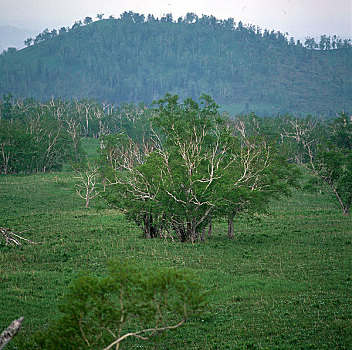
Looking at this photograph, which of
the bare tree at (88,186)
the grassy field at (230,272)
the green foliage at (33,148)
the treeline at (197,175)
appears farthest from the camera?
the green foliage at (33,148)

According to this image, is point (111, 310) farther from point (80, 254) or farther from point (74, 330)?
point (80, 254)

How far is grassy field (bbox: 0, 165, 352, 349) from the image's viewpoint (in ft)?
54.5

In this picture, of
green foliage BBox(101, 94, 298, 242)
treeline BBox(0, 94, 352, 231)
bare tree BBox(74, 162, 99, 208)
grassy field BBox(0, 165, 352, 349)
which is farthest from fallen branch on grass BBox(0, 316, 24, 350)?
bare tree BBox(74, 162, 99, 208)

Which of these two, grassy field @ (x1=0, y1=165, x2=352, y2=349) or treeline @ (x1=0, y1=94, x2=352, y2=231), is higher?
treeline @ (x1=0, y1=94, x2=352, y2=231)

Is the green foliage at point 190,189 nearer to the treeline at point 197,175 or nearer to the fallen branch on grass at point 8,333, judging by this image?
the treeline at point 197,175

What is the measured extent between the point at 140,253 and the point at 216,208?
7329 millimetres

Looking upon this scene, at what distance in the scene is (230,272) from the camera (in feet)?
84.2

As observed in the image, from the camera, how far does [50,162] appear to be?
91562mm

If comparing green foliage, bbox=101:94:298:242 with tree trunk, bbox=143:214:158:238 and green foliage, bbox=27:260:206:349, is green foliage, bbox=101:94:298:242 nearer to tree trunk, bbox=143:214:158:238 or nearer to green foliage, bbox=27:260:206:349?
tree trunk, bbox=143:214:158:238

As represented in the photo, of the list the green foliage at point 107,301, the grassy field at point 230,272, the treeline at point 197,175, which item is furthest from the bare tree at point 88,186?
the green foliage at point 107,301

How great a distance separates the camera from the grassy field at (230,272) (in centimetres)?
1661

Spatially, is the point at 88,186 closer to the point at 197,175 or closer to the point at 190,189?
the point at 190,189

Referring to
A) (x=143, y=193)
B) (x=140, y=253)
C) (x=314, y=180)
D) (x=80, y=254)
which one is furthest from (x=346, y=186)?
(x=80, y=254)

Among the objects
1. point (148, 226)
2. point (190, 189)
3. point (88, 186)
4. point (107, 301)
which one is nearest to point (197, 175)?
point (190, 189)
